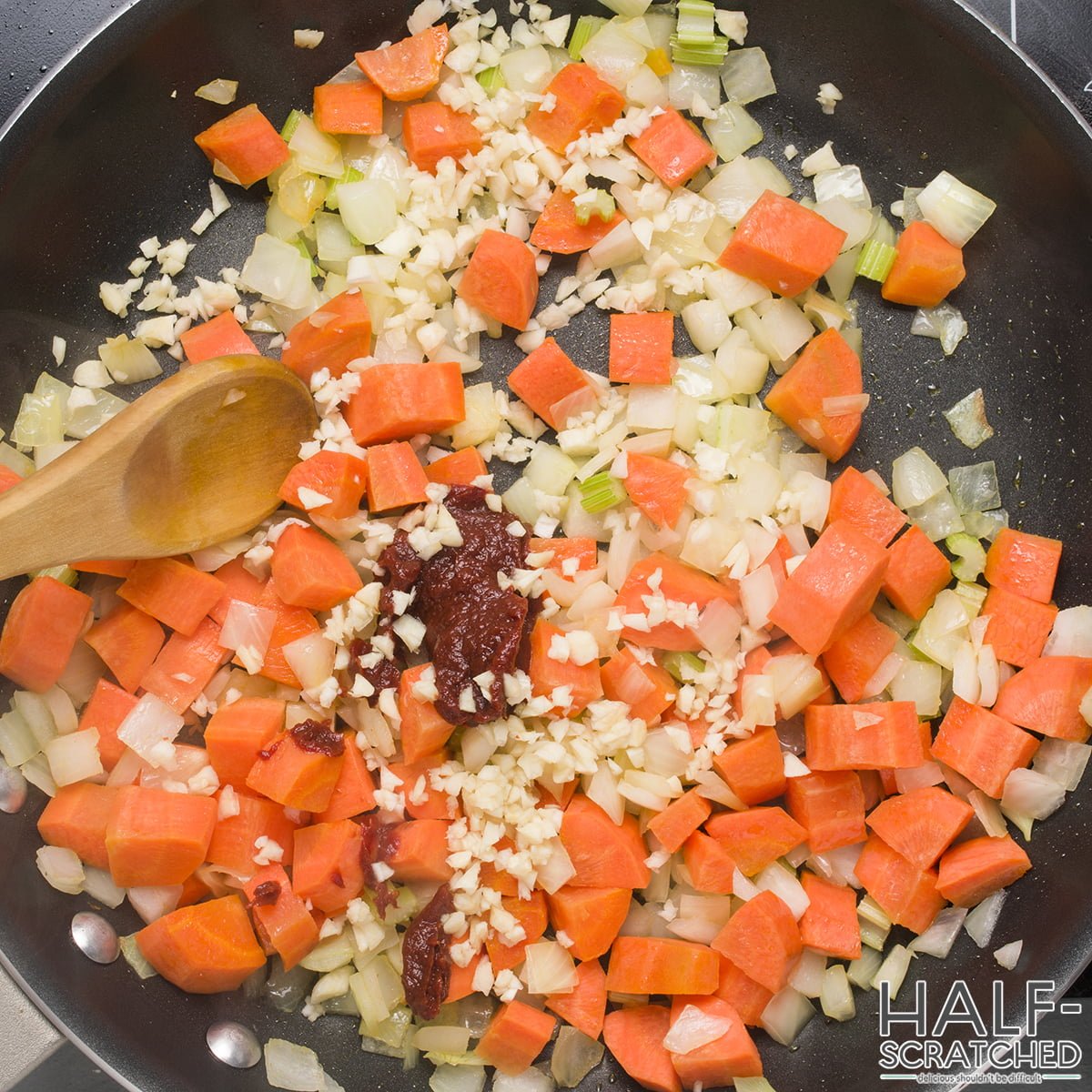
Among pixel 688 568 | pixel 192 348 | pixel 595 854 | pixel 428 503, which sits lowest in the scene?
pixel 595 854

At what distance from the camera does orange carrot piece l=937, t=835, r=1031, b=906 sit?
2100 millimetres

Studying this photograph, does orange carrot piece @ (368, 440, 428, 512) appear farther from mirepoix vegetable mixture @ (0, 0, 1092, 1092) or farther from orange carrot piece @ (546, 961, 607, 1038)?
orange carrot piece @ (546, 961, 607, 1038)

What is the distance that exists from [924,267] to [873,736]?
1.08 meters

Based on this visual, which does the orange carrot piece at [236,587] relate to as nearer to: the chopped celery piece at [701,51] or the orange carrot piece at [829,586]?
the orange carrot piece at [829,586]

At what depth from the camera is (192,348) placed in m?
2.27

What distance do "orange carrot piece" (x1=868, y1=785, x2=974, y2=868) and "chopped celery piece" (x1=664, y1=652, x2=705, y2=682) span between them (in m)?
0.50

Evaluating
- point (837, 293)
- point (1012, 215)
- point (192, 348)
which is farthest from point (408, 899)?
point (1012, 215)

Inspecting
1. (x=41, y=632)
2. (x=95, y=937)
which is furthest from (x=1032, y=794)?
(x=41, y=632)

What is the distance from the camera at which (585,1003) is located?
216cm

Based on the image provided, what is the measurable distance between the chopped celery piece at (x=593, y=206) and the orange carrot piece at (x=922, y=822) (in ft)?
4.85

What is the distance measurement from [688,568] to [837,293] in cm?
78

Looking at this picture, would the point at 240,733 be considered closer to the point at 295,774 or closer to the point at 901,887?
the point at 295,774

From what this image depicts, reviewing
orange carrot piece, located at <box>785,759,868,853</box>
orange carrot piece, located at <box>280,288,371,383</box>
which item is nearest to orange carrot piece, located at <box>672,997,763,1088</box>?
orange carrot piece, located at <box>785,759,868,853</box>

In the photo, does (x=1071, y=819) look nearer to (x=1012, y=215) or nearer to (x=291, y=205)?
(x=1012, y=215)
